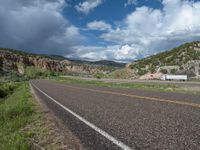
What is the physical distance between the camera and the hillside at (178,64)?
186 feet

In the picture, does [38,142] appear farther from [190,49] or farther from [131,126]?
[190,49]

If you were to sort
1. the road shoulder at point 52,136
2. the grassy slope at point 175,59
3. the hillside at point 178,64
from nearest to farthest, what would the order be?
the road shoulder at point 52,136, the hillside at point 178,64, the grassy slope at point 175,59

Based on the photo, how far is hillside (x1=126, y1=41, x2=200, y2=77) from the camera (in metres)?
56.8

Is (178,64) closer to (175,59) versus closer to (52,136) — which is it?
(175,59)

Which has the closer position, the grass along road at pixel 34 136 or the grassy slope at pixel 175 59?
the grass along road at pixel 34 136

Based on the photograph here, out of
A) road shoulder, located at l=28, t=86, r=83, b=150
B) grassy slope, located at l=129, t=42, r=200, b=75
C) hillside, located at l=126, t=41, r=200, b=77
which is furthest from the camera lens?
grassy slope, located at l=129, t=42, r=200, b=75

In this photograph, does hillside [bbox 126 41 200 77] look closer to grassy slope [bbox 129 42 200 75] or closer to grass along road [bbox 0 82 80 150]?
grassy slope [bbox 129 42 200 75]

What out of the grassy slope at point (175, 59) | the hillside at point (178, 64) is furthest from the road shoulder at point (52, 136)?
the grassy slope at point (175, 59)

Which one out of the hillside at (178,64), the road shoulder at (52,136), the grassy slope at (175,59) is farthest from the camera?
the grassy slope at (175,59)

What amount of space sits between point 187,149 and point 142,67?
69808mm

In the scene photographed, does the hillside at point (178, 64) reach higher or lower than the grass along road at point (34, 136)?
higher

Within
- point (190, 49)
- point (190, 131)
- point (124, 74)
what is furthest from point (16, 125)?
point (124, 74)

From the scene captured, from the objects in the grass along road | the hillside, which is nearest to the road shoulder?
the grass along road

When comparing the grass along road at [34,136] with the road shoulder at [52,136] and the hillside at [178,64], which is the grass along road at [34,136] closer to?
the road shoulder at [52,136]
